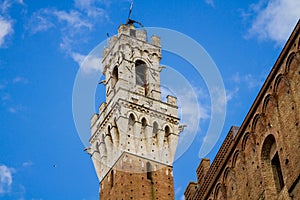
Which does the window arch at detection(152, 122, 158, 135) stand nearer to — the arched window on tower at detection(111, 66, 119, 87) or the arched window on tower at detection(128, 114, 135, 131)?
the arched window on tower at detection(128, 114, 135, 131)

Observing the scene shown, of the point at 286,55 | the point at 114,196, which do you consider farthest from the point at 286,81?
the point at 114,196

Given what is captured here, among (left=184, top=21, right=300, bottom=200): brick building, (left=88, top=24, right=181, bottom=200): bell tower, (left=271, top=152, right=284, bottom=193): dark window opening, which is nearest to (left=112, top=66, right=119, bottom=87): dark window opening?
(left=88, top=24, right=181, bottom=200): bell tower

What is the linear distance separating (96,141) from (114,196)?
17.8ft

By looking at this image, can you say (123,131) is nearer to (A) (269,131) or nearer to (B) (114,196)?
(B) (114,196)

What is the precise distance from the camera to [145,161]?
3984 centimetres

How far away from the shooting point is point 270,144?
19.2 m

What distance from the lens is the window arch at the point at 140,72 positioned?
4475 centimetres

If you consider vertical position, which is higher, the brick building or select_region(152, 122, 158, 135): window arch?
select_region(152, 122, 158, 135): window arch

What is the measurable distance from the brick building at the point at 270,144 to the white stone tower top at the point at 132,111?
62.4 feet

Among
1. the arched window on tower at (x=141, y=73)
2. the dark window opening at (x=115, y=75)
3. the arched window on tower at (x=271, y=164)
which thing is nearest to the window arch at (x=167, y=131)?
the arched window on tower at (x=141, y=73)

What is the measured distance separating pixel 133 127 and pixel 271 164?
73.5 ft

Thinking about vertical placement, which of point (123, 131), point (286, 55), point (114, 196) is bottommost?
point (286, 55)

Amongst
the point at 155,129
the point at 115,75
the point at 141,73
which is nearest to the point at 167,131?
the point at 155,129

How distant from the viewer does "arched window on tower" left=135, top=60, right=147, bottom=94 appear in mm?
44688
